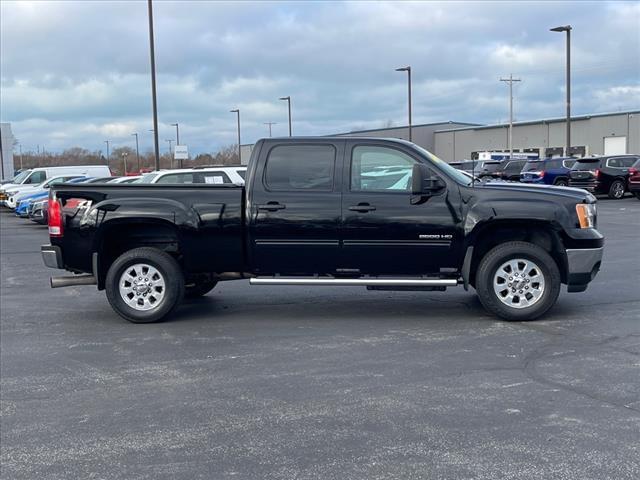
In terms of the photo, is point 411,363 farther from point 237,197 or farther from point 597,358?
point 237,197

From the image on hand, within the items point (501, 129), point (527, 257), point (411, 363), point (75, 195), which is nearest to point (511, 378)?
point (411, 363)

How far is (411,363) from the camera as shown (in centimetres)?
610

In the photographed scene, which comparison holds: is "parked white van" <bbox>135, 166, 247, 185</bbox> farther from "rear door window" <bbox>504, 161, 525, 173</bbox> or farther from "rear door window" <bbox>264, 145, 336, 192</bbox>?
"rear door window" <bbox>504, 161, 525, 173</bbox>

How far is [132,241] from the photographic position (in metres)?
8.19

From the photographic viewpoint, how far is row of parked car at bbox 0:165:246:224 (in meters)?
15.3

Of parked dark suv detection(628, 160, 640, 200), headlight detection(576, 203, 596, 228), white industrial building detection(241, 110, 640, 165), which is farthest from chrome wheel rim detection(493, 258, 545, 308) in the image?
white industrial building detection(241, 110, 640, 165)

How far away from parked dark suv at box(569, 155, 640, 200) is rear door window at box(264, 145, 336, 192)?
23.9 meters

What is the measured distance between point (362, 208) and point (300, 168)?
2.75ft

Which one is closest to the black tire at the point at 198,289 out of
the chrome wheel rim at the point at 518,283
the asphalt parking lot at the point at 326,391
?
the asphalt parking lot at the point at 326,391

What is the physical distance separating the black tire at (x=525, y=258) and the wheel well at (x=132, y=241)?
333 centimetres

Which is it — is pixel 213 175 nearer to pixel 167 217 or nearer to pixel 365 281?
pixel 167 217

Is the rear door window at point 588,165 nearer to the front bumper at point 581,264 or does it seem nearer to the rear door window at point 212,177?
the rear door window at point 212,177

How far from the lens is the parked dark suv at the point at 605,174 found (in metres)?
29.6

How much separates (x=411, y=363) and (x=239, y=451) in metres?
2.18
